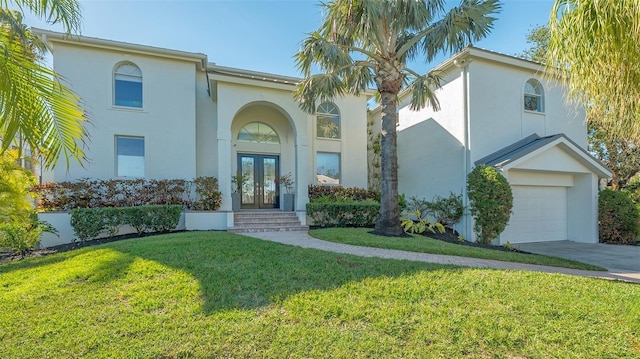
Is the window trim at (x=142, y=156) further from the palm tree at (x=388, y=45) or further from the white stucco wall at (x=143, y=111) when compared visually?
the palm tree at (x=388, y=45)

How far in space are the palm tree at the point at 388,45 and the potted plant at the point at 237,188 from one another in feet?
14.6

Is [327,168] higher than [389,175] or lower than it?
higher

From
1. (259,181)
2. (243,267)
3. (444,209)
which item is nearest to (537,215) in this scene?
(444,209)

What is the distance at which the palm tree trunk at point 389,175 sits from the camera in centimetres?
998

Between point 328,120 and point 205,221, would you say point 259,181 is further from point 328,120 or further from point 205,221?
point 328,120

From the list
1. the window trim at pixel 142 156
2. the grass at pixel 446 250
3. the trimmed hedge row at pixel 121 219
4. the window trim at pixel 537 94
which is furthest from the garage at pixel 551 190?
the window trim at pixel 142 156

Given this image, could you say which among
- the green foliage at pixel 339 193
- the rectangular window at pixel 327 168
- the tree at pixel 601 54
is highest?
the tree at pixel 601 54

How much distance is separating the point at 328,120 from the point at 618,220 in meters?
12.9

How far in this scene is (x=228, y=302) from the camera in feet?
13.7

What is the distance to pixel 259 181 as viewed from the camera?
14.1 metres

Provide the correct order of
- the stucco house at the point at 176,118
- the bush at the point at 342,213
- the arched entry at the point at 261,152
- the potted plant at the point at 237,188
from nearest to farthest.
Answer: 1. the stucco house at the point at 176,118
2. the bush at the point at 342,213
3. the potted plant at the point at 237,188
4. the arched entry at the point at 261,152

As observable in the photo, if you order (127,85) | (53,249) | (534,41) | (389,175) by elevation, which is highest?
(534,41)

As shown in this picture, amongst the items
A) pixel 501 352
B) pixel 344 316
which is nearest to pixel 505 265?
pixel 501 352

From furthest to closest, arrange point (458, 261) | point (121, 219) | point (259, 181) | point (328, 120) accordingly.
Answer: point (328, 120), point (259, 181), point (121, 219), point (458, 261)
